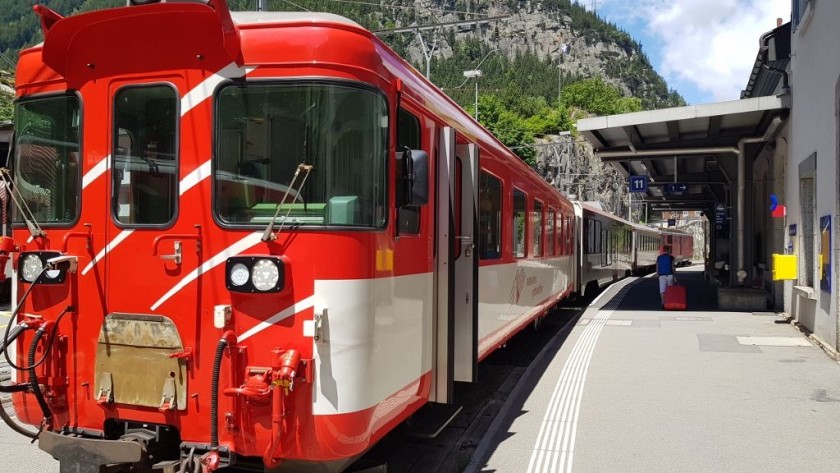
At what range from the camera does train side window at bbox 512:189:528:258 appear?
28.4ft

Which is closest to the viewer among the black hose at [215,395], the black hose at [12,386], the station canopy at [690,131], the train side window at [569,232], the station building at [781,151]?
the black hose at [215,395]

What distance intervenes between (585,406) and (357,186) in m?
4.72

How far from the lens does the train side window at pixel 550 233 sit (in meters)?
11.9

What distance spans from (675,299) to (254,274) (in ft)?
51.7

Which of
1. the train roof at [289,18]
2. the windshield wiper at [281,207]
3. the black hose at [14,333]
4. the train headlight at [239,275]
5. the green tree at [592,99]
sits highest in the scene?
the green tree at [592,99]

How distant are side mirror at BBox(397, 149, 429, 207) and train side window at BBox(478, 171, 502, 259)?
2266mm

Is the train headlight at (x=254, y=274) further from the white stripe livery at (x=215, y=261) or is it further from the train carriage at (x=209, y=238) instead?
the white stripe livery at (x=215, y=261)

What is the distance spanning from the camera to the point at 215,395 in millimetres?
3740

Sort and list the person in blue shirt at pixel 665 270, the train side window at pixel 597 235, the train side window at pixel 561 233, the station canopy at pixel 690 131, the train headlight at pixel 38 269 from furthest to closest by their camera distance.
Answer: the train side window at pixel 597 235 → the person in blue shirt at pixel 665 270 → the station canopy at pixel 690 131 → the train side window at pixel 561 233 → the train headlight at pixel 38 269

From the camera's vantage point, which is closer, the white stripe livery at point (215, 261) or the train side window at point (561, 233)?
the white stripe livery at point (215, 261)

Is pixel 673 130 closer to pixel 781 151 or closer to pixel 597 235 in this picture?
pixel 781 151

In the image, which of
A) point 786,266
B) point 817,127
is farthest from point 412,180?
point 786,266

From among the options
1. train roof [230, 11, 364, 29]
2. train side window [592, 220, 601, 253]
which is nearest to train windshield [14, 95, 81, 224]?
train roof [230, 11, 364, 29]

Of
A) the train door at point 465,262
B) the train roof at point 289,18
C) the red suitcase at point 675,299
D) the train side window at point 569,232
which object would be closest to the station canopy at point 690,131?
the train side window at point 569,232
